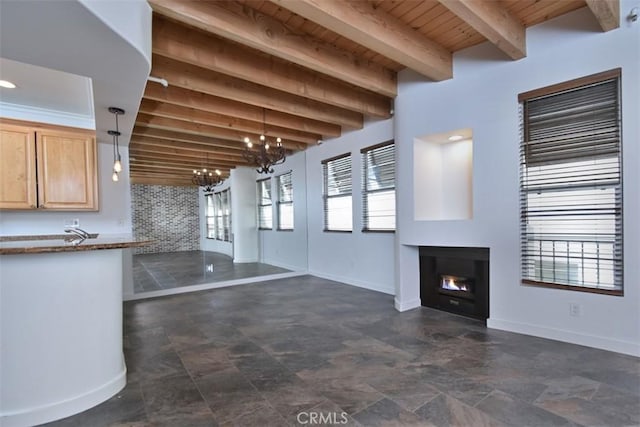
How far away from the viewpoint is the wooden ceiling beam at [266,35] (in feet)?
7.73

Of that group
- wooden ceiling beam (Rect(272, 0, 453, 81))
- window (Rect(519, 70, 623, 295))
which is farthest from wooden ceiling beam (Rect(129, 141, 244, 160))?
window (Rect(519, 70, 623, 295))

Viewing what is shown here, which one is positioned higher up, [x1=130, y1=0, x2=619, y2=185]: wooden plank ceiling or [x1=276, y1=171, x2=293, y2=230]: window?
[x1=130, y1=0, x2=619, y2=185]: wooden plank ceiling

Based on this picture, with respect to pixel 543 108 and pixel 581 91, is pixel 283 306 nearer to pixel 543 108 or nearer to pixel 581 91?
pixel 543 108

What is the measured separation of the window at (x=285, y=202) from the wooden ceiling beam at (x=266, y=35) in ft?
12.7

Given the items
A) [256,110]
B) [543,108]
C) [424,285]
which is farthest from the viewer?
[256,110]

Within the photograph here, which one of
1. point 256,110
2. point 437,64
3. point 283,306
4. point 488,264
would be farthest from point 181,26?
point 488,264

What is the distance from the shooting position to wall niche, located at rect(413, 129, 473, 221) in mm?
4074

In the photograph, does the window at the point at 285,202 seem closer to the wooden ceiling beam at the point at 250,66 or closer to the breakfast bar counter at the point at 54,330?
the wooden ceiling beam at the point at 250,66

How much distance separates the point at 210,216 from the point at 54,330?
556 cm

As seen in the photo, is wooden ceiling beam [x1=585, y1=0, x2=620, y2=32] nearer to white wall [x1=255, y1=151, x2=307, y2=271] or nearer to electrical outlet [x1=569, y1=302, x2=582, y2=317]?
electrical outlet [x1=569, y1=302, x2=582, y2=317]

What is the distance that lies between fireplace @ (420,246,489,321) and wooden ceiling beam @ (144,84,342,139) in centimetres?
272

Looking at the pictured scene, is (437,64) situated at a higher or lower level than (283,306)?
higher

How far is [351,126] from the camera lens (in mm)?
5238

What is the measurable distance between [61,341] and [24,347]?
17 cm
